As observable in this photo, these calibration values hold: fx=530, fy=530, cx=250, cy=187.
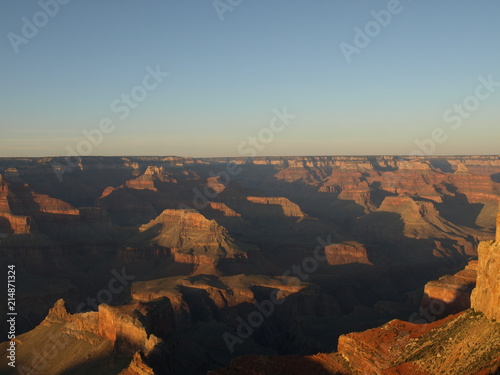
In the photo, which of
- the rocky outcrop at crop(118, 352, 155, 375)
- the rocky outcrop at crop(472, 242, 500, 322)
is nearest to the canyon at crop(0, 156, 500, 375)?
the rocky outcrop at crop(472, 242, 500, 322)

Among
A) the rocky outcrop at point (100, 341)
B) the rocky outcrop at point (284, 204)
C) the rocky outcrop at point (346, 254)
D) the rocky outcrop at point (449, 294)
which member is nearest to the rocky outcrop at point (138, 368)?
the rocky outcrop at point (100, 341)

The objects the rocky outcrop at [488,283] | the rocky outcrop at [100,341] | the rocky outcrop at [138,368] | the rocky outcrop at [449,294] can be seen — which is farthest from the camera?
the rocky outcrop at [449,294]

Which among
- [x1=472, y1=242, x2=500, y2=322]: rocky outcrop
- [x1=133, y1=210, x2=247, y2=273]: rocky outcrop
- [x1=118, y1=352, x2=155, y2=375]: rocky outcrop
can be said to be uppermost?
[x1=133, y1=210, x2=247, y2=273]: rocky outcrop

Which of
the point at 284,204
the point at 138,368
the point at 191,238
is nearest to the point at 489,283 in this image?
the point at 138,368

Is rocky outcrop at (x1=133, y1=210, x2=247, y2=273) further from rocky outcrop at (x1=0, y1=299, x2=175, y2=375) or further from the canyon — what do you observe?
rocky outcrop at (x1=0, y1=299, x2=175, y2=375)

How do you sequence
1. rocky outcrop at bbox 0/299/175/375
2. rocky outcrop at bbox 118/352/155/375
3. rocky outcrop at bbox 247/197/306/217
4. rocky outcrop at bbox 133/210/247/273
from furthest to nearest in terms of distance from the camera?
rocky outcrop at bbox 247/197/306/217, rocky outcrop at bbox 133/210/247/273, rocky outcrop at bbox 0/299/175/375, rocky outcrop at bbox 118/352/155/375

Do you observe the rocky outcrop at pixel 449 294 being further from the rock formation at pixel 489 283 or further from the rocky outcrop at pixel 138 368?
the rocky outcrop at pixel 138 368

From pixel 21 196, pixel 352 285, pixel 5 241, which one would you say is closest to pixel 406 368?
pixel 352 285

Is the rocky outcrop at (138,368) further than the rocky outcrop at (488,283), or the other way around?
the rocky outcrop at (138,368)
